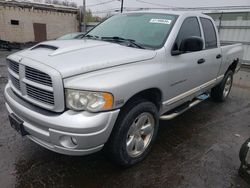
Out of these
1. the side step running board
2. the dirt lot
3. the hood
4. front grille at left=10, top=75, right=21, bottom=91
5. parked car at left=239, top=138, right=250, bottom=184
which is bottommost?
the dirt lot

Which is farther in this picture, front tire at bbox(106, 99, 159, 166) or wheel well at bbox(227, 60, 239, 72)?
wheel well at bbox(227, 60, 239, 72)

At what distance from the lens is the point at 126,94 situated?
7.54 ft

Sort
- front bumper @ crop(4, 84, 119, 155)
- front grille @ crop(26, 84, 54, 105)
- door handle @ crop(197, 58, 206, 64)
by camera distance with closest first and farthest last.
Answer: front bumper @ crop(4, 84, 119, 155) → front grille @ crop(26, 84, 54, 105) → door handle @ crop(197, 58, 206, 64)

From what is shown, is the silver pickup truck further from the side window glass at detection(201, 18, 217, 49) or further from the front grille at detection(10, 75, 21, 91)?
the side window glass at detection(201, 18, 217, 49)

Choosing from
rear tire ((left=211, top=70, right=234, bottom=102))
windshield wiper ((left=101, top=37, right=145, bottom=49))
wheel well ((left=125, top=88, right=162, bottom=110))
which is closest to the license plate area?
wheel well ((left=125, top=88, right=162, bottom=110))

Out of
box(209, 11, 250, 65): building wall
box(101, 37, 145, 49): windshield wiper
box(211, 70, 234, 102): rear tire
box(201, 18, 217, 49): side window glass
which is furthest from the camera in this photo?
box(209, 11, 250, 65): building wall

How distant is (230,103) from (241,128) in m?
1.58

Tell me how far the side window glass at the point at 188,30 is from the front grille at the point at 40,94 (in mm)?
1845

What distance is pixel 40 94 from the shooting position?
2.24 metres

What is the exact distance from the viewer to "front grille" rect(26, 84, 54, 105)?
2.16 metres

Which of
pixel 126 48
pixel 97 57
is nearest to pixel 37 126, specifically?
pixel 97 57

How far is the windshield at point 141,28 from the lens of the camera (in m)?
3.09

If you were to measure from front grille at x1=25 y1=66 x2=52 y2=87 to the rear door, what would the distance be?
8.52ft

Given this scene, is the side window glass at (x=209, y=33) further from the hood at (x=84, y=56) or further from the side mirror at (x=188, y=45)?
the hood at (x=84, y=56)
